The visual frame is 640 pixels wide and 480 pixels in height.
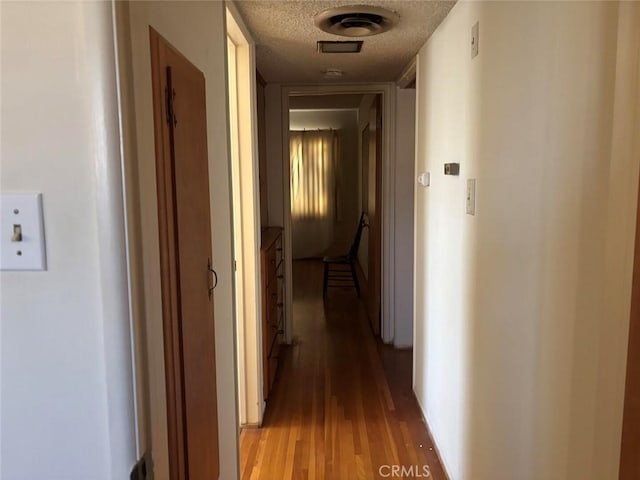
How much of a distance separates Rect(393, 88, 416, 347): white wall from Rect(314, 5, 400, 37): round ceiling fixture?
132 cm

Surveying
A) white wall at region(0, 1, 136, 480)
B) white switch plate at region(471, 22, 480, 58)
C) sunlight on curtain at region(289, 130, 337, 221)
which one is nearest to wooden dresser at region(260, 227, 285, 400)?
white switch plate at region(471, 22, 480, 58)

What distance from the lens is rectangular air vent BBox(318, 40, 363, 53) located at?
2.48 metres

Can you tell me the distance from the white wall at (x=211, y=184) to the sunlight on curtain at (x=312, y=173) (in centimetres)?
577

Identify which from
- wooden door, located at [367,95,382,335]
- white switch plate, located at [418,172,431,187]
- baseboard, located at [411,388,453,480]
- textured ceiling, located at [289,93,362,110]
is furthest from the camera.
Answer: textured ceiling, located at [289,93,362,110]

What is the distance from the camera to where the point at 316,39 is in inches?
94.2

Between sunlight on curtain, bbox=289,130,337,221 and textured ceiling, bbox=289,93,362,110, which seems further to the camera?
sunlight on curtain, bbox=289,130,337,221

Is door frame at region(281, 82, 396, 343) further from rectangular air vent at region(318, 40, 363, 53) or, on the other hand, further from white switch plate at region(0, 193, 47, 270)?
white switch plate at region(0, 193, 47, 270)

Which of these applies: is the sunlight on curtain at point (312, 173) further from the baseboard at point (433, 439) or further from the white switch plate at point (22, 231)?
the white switch plate at point (22, 231)

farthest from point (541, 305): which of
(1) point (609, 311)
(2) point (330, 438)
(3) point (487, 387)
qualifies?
(2) point (330, 438)

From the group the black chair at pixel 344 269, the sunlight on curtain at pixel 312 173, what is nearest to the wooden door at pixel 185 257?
the black chair at pixel 344 269

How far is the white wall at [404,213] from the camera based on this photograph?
3.53 metres

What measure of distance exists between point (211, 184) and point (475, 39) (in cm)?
107

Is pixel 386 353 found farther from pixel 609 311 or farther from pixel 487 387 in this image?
pixel 609 311

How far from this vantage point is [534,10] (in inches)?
47.0
